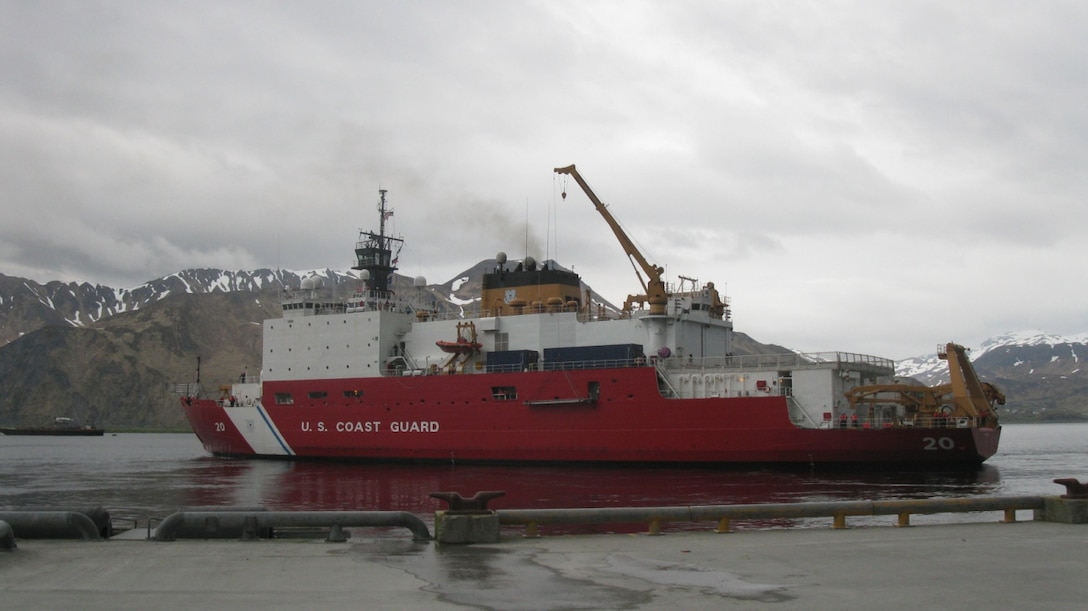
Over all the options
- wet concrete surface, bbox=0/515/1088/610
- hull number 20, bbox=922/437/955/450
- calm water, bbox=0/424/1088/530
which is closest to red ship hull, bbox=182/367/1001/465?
hull number 20, bbox=922/437/955/450

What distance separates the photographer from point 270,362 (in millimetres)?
42562

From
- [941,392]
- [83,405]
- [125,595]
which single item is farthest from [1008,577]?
[83,405]

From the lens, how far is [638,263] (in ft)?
123

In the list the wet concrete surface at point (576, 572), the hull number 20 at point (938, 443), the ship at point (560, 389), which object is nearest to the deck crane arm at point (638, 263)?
the ship at point (560, 389)

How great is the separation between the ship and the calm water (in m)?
0.89

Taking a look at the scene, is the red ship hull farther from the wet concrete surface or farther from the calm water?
the wet concrete surface

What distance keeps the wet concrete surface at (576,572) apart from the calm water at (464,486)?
405 inches

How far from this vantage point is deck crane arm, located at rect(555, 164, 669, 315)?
3422 cm

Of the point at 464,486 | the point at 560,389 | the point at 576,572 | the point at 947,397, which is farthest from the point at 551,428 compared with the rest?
the point at 576,572

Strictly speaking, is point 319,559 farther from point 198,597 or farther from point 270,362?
point 270,362

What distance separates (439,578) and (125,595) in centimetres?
256

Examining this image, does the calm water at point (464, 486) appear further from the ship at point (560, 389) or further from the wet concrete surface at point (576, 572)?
the wet concrete surface at point (576, 572)

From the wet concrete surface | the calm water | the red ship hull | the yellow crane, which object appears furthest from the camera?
the yellow crane

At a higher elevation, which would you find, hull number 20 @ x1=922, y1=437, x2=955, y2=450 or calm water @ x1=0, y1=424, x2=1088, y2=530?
hull number 20 @ x1=922, y1=437, x2=955, y2=450
